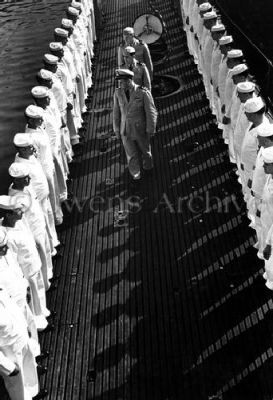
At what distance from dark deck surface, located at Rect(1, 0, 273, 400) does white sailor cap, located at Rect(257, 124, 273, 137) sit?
4.72 ft

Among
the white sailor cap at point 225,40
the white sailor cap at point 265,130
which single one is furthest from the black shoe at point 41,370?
the white sailor cap at point 225,40

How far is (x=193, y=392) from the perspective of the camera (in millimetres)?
4352

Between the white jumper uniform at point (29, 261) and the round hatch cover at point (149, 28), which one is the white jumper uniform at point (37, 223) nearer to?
the white jumper uniform at point (29, 261)

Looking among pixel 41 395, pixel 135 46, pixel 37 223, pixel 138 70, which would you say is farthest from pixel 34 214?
pixel 135 46

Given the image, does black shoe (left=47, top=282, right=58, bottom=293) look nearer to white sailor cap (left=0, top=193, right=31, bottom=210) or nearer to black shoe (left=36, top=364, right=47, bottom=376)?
black shoe (left=36, top=364, right=47, bottom=376)

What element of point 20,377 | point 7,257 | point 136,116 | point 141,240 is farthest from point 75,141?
point 20,377

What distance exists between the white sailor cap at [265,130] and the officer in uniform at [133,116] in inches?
79.7

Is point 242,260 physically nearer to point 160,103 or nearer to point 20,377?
point 20,377

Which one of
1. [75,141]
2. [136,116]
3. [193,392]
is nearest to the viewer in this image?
[193,392]

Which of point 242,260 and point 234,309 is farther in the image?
point 242,260

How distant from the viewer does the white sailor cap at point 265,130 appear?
5.07 m

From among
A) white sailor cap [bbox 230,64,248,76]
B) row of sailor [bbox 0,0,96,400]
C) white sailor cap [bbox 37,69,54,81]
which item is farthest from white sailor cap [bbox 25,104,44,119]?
white sailor cap [bbox 230,64,248,76]

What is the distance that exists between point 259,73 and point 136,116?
3.62 m

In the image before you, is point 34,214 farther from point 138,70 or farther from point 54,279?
point 138,70
